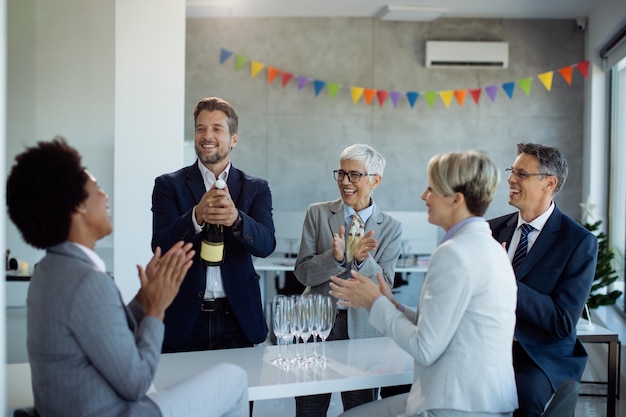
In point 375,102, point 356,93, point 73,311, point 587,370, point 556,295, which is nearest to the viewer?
point 73,311

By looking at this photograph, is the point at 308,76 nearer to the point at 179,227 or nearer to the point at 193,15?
the point at 193,15

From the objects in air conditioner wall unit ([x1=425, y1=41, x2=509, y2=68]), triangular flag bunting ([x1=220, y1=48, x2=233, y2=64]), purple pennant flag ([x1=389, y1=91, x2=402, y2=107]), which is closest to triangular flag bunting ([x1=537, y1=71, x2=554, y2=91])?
air conditioner wall unit ([x1=425, y1=41, x2=509, y2=68])

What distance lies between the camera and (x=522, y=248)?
305 cm

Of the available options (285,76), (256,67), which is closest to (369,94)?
(285,76)

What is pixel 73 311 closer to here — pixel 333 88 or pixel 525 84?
pixel 333 88

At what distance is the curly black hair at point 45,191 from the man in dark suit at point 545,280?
5.22 ft

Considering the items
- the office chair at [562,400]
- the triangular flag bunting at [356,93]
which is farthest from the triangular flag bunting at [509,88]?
the office chair at [562,400]

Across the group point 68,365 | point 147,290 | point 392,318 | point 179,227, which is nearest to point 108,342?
point 68,365

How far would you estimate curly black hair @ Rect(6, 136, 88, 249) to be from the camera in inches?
74.6

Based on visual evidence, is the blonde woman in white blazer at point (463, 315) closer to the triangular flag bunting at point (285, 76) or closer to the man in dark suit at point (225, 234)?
the man in dark suit at point (225, 234)

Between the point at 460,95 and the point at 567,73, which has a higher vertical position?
the point at 567,73

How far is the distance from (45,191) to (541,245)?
6.11 ft

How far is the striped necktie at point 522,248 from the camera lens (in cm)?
302

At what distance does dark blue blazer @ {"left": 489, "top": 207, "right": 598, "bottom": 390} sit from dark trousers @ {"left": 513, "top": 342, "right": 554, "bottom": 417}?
0.03 metres
